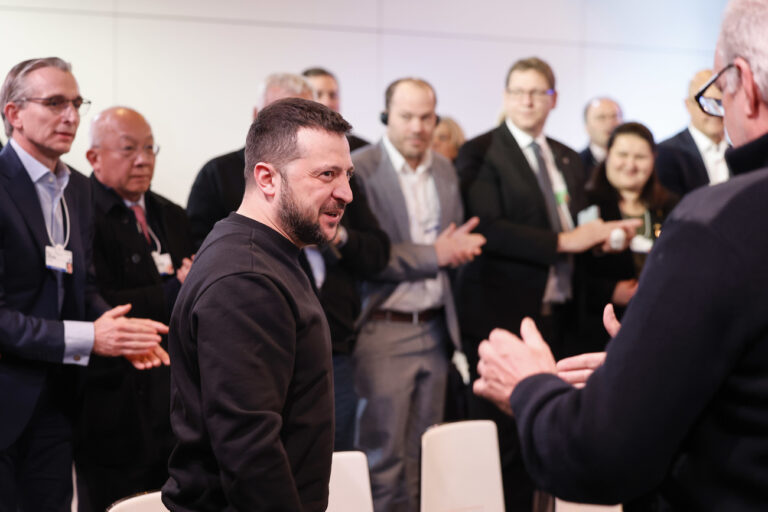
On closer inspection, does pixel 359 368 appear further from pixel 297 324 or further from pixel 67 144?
pixel 297 324

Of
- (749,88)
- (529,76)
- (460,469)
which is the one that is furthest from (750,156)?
(529,76)

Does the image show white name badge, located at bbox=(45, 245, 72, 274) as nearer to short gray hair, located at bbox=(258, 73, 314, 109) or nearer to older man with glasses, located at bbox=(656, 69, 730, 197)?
short gray hair, located at bbox=(258, 73, 314, 109)

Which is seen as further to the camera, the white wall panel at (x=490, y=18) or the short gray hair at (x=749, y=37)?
the white wall panel at (x=490, y=18)

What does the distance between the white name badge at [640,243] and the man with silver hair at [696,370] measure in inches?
109

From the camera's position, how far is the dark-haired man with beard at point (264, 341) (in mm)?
1538

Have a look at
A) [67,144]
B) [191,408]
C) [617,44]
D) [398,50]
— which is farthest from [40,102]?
[617,44]

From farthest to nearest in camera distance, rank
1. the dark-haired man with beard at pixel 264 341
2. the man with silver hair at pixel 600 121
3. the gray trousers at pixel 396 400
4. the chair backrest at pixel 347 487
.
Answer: the man with silver hair at pixel 600 121, the gray trousers at pixel 396 400, the chair backrest at pixel 347 487, the dark-haired man with beard at pixel 264 341

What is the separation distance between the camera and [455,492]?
7.97ft

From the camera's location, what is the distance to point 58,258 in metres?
2.52

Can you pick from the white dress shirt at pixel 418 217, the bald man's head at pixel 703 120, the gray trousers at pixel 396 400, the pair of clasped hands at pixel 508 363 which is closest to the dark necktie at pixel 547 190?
the white dress shirt at pixel 418 217

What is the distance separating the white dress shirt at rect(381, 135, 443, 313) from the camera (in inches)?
140

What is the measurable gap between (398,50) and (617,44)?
1.85 metres

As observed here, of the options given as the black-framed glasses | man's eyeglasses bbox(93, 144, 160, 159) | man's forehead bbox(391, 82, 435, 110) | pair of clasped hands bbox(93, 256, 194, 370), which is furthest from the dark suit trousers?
the black-framed glasses

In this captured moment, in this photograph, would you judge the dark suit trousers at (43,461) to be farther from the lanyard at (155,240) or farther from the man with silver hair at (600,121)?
the man with silver hair at (600,121)
